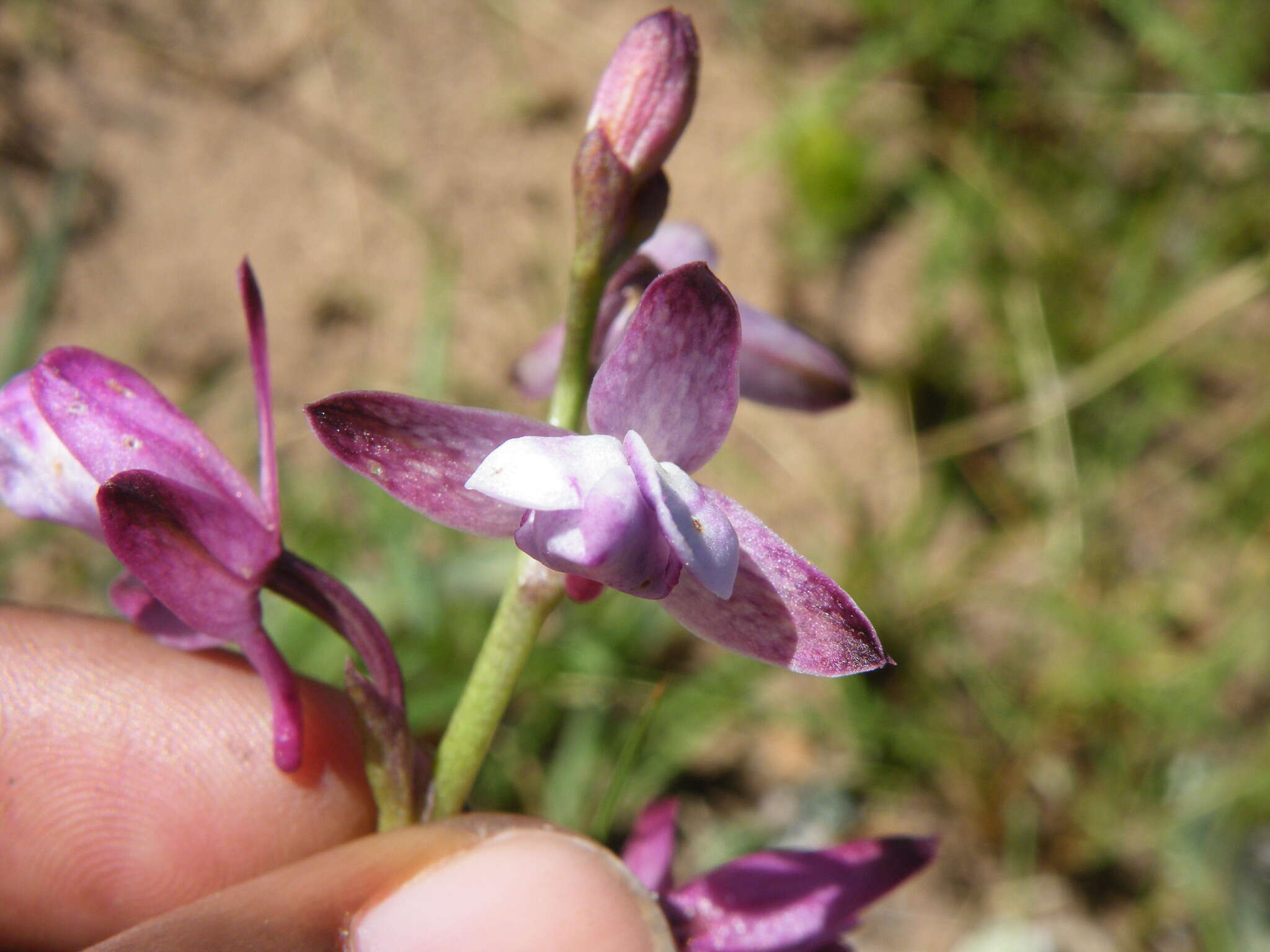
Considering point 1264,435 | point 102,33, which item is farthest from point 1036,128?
point 102,33

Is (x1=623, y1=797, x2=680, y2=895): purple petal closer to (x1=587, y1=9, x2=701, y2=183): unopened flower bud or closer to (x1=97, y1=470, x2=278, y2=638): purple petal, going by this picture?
(x1=97, y1=470, x2=278, y2=638): purple petal

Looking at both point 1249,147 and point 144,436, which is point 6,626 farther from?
point 1249,147

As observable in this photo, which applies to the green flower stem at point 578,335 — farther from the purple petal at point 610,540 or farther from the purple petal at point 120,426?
the purple petal at point 120,426

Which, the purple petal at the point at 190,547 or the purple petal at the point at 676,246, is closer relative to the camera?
the purple petal at the point at 190,547


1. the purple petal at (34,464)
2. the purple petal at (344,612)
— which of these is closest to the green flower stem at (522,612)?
the purple petal at (344,612)

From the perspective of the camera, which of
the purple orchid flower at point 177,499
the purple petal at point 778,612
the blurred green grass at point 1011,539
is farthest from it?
the blurred green grass at point 1011,539

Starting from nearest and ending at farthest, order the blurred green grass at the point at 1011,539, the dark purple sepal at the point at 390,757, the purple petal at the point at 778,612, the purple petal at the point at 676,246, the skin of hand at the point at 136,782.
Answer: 1. the purple petal at the point at 778,612
2. the dark purple sepal at the point at 390,757
3. the purple petal at the point at 676,246
4. the skin of hand at the point at 136,782
5. the blurred green grass at the point at 1011,539

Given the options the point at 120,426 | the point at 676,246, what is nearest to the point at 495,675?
the point at 120,426

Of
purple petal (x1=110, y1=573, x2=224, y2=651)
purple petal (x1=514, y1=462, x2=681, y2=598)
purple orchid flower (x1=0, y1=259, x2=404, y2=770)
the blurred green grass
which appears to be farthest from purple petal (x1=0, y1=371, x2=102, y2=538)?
the blurred green grass

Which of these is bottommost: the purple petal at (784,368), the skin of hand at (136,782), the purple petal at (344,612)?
the skin of hand at (136,782)
